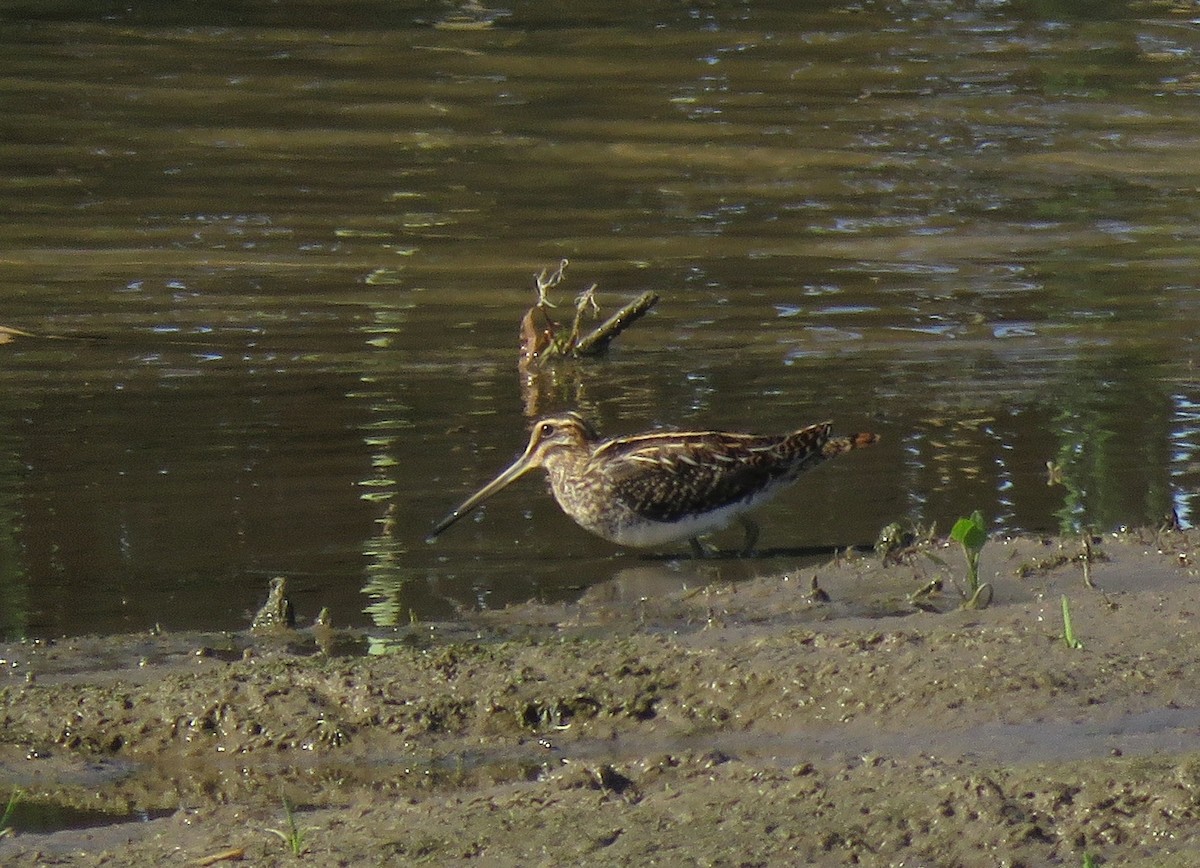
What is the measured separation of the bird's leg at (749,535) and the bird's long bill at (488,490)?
73cm

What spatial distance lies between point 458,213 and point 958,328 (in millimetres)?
3345

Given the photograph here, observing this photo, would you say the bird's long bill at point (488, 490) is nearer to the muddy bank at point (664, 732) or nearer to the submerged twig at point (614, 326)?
the muddy bank at point (664, 732)

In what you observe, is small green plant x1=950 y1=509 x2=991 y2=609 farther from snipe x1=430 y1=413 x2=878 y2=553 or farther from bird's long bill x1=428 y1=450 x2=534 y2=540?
bird's long bill x1=428 y1=450 x2=534 y2=540

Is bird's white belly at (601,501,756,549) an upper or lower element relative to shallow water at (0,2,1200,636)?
lower

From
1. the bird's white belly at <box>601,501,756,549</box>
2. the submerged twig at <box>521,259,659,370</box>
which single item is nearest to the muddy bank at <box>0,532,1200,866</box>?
the bird's white belly at <box>601,501,756,549</box>

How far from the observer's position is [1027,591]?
19.8 ft

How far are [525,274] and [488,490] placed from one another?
154 inches

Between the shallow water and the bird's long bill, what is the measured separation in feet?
0.30

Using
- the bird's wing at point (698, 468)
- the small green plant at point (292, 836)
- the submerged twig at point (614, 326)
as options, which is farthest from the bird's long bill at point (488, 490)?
the small green plant at point (292, 836)

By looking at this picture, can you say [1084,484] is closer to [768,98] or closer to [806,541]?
[806,541]

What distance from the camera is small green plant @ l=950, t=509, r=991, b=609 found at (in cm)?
552

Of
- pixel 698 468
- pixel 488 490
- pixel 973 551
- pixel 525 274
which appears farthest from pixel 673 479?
pixel 525 274

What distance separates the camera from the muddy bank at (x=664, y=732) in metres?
4.17

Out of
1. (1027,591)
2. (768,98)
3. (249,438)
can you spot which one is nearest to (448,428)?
(249,438)
